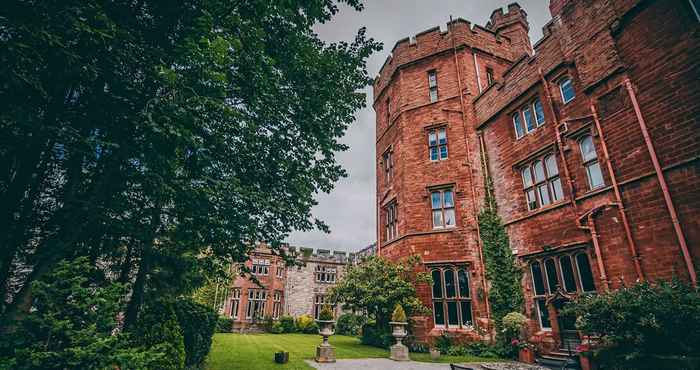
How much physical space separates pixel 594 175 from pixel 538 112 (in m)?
3.54

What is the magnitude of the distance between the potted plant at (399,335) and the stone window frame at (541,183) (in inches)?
249

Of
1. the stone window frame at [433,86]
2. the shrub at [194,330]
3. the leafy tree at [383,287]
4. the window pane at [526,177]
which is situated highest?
the stone window frame at [433,86]

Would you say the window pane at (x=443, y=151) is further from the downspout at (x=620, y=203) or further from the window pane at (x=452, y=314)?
the window pane at (x=452, y=314)

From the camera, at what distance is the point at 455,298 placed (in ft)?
41.9

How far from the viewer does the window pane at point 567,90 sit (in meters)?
10.8

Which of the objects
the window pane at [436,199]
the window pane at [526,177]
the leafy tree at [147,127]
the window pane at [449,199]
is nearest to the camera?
the leafy tree at [147,127]

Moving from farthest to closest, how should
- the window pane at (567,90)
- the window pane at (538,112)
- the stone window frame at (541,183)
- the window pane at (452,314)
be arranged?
the window pane at (452,314), the window pane at (538,112), the stone window frame at (541,183), the window pane at (567,90)

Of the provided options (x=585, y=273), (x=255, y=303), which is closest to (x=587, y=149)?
(x=585, y=273)

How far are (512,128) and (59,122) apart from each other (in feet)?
46.5

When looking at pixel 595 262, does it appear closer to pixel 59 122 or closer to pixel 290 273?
pixel 59 122

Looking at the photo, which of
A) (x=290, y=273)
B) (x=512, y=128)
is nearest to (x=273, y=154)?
(x=512, y=128)

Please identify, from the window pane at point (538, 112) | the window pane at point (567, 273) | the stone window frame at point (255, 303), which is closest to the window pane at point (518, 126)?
A: the window pane at point (538, 112)

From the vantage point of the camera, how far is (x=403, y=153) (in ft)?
52.4

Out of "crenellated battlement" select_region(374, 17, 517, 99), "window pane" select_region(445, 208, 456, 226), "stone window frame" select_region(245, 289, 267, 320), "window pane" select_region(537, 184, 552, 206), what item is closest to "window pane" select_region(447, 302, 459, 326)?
"window pane" select_region(445, 208, 456, 226)
